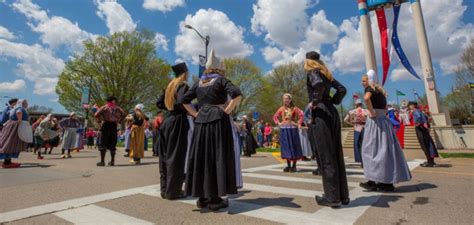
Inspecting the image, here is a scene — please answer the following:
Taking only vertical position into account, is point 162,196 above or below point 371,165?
below

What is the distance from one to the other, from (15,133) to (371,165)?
962 centimetres

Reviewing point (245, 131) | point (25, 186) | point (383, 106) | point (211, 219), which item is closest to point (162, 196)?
point (211, 219)

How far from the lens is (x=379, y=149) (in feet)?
15.7

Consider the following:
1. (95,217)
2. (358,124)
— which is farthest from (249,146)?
(95,217)

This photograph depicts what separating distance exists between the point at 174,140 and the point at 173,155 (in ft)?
0.76

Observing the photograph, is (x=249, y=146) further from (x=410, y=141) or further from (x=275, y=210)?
(x=410, y=141)

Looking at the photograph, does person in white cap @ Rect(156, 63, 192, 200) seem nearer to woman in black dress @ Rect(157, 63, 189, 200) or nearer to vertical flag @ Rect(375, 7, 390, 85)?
woman in black dress @ Rect(157, 63, 189, 200)

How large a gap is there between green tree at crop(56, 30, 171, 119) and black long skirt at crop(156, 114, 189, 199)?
1268 inches

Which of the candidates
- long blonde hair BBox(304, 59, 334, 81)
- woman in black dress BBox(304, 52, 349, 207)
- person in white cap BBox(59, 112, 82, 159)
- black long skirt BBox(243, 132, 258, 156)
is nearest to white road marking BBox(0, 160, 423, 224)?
woman in black dress BBox(304, 52, 349, 207)

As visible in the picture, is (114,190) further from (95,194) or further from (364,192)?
(364,192)

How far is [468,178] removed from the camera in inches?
228

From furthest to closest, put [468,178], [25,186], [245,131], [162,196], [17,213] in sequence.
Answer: [245,131] < [468,178] < [25,186] < [162,196] < [17,213]

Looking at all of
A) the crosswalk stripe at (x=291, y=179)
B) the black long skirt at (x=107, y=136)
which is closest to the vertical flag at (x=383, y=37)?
the crosswalk stripe at (x=291, y=179)

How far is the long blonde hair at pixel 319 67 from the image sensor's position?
406 cm
